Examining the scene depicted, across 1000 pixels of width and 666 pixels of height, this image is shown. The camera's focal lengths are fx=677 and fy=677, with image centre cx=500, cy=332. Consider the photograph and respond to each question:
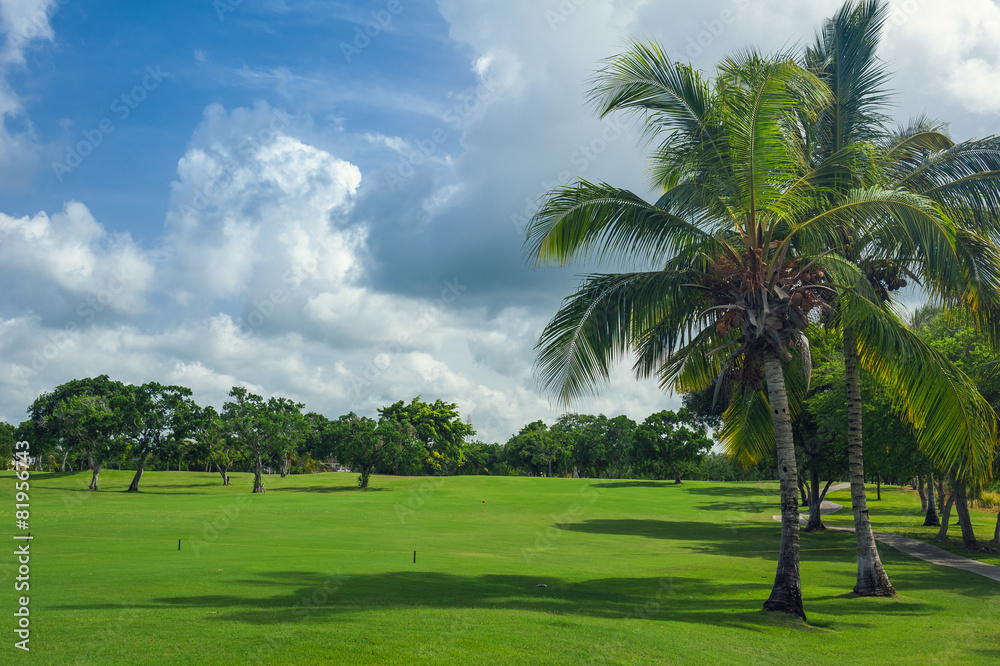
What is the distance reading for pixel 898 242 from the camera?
1652cm

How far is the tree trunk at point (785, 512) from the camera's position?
46.3 feet

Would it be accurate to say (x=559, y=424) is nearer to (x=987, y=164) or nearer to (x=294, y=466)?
(x=294, y=466)

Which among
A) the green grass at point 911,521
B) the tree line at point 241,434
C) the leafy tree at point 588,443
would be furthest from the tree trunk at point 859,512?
the leafy tree at point 588,443

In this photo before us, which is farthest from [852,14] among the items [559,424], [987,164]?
[559,424]

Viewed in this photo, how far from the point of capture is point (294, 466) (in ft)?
389

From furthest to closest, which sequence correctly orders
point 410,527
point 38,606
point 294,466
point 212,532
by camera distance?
point 294,466
point 410,527
point 212,532
point 38,606

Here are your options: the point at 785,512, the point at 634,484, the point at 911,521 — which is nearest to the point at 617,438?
the point at 634,484

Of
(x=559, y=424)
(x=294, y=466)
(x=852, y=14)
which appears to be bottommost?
(x=294, y=466)

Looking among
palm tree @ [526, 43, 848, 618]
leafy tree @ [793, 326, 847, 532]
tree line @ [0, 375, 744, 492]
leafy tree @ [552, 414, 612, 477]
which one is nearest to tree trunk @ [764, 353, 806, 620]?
palm tree @ [526, 43, 848, 618]

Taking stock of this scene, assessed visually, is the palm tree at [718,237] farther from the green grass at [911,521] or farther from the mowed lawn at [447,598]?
the green grass at [911,521]

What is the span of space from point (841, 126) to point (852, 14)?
2892 millimetres

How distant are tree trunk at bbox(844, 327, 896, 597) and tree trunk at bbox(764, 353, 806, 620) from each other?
340 centimetres

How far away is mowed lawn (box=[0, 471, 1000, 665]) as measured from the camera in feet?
31.9

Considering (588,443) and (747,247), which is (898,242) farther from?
(588,443)
